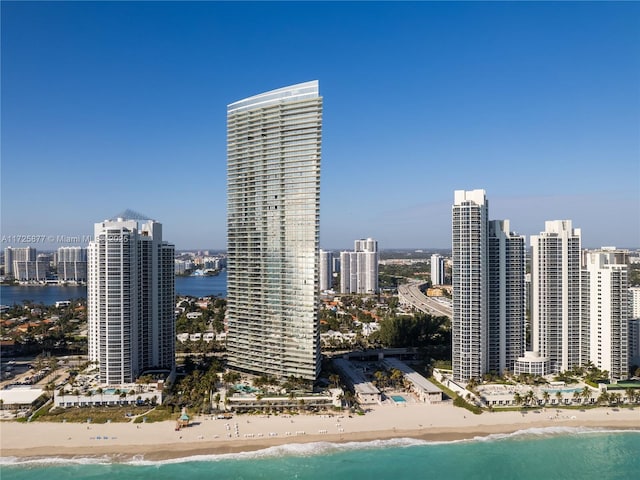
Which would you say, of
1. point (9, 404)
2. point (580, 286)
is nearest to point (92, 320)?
point (9, 404)

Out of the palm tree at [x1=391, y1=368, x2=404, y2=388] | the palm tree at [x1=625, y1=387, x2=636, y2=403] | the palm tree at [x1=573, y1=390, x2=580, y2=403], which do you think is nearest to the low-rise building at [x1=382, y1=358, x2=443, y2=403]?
the palm tree at [x1=391, y1=368, x2=404, y2=388]

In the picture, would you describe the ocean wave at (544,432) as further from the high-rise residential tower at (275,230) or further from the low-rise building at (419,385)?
the high-rise residential tower at (275,230)

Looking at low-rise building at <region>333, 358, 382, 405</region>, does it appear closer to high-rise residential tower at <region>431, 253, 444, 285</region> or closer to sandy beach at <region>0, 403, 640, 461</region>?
sandy beach at <region>0, 403, 640, 461</region>

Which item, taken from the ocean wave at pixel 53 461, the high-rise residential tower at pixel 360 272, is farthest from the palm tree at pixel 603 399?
the high-rise residential tower at pixel 360 272

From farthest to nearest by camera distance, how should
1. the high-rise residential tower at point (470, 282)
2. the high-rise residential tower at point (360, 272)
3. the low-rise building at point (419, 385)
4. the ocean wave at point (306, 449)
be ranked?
1. the high-rise residential tower at point (360, 272)
2. the high-rise residential tower at point (470, 282)
3. the low-rise building at point (419, 385)
4. the ocean wave at point (306, 449)

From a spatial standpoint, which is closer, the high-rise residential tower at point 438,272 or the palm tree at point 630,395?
the palm tree at point 630,395

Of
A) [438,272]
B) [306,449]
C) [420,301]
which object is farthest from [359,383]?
[438,272]

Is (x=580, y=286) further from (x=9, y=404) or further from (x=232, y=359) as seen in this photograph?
(x=9, y=404)

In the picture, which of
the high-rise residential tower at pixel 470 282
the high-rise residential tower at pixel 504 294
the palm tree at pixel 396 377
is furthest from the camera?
the high-rise residential tower at pixel 504 294
